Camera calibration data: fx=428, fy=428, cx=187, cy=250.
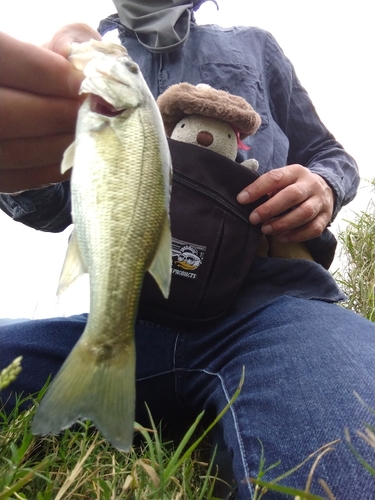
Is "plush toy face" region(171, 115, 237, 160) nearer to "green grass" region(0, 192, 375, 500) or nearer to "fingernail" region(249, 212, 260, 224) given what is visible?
"fingernail" region(249, 212, 260, 224)

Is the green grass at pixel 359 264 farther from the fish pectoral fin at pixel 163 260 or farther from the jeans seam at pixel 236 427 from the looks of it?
the fish pectoral fin at pixel 163 260

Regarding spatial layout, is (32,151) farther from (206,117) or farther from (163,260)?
(206,117)

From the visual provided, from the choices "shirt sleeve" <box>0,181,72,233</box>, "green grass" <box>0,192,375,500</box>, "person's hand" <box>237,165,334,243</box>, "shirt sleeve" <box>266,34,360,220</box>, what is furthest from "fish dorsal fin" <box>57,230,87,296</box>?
"shirt sleeve" <box>266,34,360,220</box>

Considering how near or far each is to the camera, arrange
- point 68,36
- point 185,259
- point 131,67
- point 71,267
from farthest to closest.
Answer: point 185,259 → point 68,36 → point 131,67 → point 71,267

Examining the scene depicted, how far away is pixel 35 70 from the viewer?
3.02 ft

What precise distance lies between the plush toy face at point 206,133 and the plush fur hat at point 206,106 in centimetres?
3

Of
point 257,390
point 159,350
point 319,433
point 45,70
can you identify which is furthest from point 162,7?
point 319,433

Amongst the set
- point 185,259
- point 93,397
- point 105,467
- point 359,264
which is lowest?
point 359,264

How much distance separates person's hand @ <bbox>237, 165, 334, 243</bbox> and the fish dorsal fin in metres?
0.83

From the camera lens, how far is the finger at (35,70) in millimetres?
906

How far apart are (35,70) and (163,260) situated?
0.53 meters

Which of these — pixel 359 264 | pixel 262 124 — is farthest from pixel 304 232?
pixel 359 264

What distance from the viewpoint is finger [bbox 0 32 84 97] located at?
906 millimetres

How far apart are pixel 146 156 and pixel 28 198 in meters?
0.81
